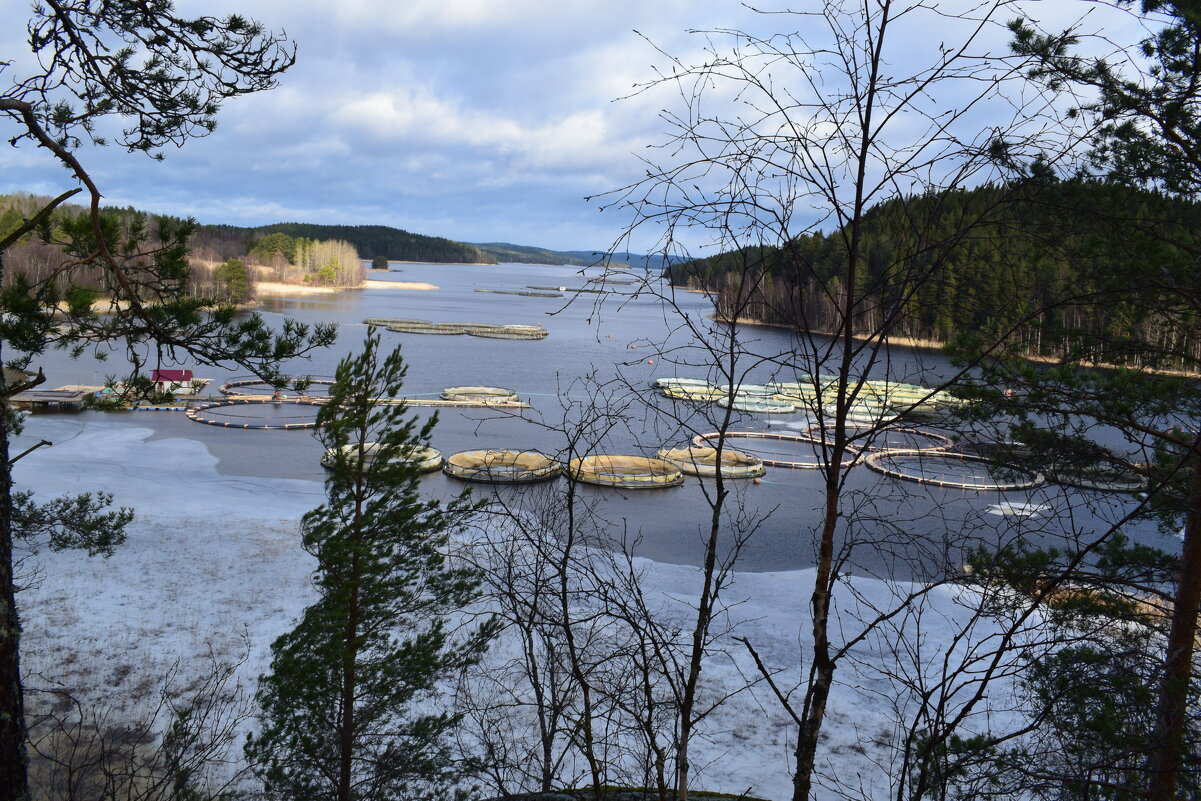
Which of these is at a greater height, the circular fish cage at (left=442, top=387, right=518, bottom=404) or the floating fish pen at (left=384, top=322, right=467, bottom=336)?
the floating fish pen at (left=384, top=322, right=467, bottom=336)

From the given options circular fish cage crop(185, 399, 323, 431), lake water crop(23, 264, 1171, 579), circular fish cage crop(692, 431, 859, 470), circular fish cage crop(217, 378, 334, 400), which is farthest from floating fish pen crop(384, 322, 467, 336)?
circular fish cage crop(692, 431, 859, 470)

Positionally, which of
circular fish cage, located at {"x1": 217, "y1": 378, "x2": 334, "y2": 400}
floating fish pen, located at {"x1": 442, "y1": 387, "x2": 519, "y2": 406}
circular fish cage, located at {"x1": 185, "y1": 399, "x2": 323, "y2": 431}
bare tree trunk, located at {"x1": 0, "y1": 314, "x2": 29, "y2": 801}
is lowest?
circular fish cage, located at {"x1": 185, "y1": 399, "x2": 323, "y2": 431}

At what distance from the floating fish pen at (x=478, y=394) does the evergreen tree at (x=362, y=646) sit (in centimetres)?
2928

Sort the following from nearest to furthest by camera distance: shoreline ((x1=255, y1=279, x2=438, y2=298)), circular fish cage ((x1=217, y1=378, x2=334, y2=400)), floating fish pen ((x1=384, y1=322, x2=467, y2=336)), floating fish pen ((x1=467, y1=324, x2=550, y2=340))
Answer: circular fish cage ((x1=217, y1=378, x2=334, y2=400))
floating fish pen ((x1=384, y1=322, x2=467, y2=336))
floating fish pen ((x1=467, y1=324, x2=550, y2=340))
shoreline ((x1=255, y1=279, x2=438, y2=298))

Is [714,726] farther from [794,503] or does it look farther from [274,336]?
[794,503]

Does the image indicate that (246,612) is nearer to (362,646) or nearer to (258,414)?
(362,646)

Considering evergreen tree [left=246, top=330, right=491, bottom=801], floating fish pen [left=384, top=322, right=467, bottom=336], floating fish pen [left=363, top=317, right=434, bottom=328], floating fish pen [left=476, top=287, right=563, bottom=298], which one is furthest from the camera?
floating fish pen [left=476, top=287, right=563, bottom=298]

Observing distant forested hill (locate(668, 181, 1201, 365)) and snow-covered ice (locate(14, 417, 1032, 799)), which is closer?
distant forested hill (locate(668, 181, 1201, 365))

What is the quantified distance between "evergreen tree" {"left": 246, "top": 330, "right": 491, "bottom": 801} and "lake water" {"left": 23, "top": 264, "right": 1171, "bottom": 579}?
161cm

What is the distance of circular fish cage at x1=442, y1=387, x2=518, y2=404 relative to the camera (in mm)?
41438

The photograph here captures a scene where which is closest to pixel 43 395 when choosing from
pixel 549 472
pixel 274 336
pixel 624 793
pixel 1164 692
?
pixel 549 472

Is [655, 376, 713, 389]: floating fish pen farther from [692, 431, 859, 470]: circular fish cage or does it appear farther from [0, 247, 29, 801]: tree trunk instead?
[0, 247, 29, 801]: tree trunk

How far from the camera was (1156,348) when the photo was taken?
6.34 meters

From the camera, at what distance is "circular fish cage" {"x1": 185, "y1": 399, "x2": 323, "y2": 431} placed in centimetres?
3628
